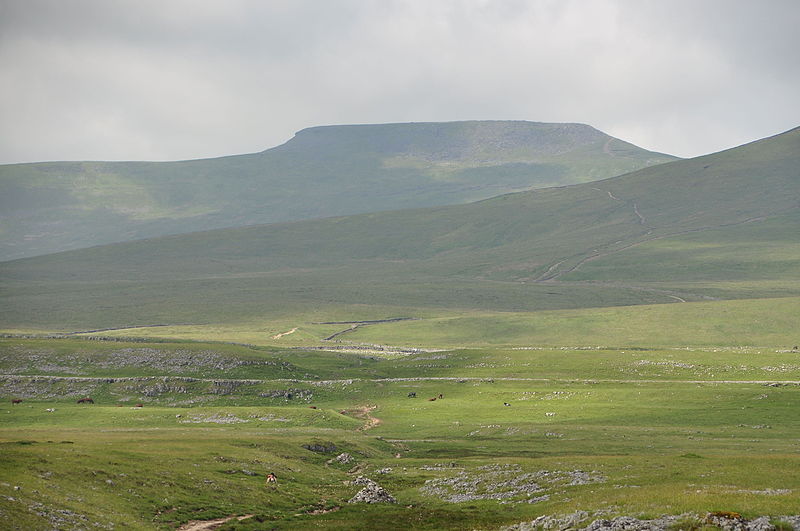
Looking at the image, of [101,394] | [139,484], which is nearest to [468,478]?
[139,484]

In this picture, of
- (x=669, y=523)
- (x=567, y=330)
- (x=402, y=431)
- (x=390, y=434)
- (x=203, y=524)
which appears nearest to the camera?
(x=669, y=523)

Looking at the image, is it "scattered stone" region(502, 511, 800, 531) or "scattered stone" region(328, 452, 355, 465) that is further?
"scattered stone" region(328, 452, 355, 465)

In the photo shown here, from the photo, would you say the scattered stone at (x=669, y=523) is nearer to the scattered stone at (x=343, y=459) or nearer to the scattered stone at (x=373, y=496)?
the scattered stone at (x=373, y=496)

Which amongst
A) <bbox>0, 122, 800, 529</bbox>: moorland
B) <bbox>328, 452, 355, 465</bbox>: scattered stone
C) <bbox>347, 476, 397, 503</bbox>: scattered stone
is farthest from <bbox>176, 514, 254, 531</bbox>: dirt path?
<bbox>328, 452, 355, 465</bbox>: scattered stone

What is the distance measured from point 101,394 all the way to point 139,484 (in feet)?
177

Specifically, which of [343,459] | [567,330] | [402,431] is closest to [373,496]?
[343,459]

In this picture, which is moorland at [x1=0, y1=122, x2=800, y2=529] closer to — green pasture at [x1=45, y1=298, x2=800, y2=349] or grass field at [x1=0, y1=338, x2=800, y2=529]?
grass field at [x1=0, y1=338, x2=800, y2=529]

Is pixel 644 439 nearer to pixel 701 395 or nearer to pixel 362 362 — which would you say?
pixel 701 395

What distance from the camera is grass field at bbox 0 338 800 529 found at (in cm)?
4094

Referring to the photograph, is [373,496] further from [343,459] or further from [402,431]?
[402,431]

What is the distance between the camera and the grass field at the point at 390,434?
1612 inches

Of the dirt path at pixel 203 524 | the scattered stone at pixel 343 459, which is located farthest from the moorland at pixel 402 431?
the dirt path at pixel 203 524

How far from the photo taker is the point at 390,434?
75250 millimetres

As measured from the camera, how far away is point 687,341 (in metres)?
152
